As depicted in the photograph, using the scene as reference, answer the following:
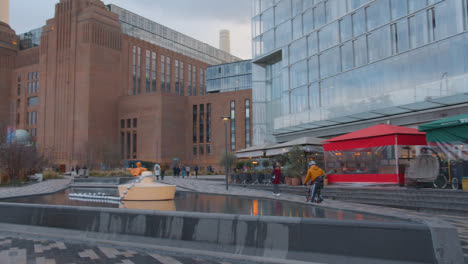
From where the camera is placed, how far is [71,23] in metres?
73.3

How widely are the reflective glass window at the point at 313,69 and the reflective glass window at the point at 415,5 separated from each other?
328 inches

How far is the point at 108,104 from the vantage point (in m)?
74.9

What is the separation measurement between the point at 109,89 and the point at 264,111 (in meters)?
45.5

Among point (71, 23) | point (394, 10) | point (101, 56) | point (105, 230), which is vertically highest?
point (71, 23)

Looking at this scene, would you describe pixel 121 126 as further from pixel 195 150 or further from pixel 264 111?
pixel 264 111

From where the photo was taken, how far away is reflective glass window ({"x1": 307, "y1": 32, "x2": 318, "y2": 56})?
95.9ft

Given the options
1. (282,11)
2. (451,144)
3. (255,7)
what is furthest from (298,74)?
(451,144)

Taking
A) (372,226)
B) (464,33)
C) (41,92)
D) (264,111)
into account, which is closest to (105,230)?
(372,226)

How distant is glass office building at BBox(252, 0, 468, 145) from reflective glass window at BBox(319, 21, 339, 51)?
70 millimetres

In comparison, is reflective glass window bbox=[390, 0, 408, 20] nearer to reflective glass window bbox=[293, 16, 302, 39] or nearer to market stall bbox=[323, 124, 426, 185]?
market stall bbox=[323, 124, 426, 185]

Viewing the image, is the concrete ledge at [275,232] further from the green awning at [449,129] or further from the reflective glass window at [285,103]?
the reflective glass window at [285,103]

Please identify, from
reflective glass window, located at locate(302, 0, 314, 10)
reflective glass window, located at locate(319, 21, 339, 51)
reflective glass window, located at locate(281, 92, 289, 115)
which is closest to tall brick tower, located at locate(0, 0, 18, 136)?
reflective glass window, located at locate(281, 92, 289, 115)

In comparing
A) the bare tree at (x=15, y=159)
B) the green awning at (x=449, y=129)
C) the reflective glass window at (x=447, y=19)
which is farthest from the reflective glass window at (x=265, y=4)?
the green awning at (x=449, y=129)

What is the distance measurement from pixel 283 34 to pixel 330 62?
23.9ft
